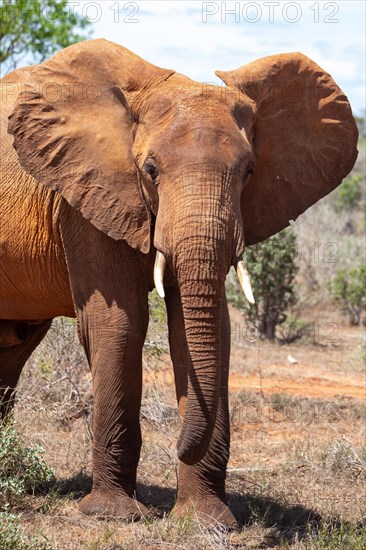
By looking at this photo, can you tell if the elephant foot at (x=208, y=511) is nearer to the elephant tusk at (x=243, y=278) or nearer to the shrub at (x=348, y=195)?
the elephant tusk at (x=243, y=278)

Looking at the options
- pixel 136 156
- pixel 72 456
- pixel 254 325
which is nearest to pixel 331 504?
pixel 72 456

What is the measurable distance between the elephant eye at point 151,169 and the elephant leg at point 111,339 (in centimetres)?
64

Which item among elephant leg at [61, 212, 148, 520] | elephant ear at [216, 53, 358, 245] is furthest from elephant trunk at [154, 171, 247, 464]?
elephant ear at [216, 53, 358, 245]

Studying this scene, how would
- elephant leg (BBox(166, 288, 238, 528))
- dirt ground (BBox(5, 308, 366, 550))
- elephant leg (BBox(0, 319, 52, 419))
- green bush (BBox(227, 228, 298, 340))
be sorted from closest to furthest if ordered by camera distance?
dirt ground (BBox(5, 308, 366, 550))
elephant leg (BBox(166, 288, 238, 528))
elephant leg (BBox(0, 319, 52, 419))
green bush (BBox(227, 228, 298, 340))

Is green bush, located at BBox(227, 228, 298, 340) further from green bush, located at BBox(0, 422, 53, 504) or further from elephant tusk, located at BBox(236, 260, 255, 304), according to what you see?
elephant tusk, located at BBox(236, 260, 255, 304)

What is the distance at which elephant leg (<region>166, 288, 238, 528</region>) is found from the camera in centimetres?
608

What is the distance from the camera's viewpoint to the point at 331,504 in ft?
21.8

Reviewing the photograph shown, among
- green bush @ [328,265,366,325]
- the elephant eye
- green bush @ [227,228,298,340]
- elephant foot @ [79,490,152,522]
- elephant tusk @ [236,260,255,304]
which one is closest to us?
elephant tusk @ [236,260,255,304]

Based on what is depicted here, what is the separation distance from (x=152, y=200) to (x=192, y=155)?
1.56 ft

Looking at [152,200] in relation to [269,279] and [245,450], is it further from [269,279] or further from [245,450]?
[269,279]

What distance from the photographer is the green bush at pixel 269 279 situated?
43.3ft

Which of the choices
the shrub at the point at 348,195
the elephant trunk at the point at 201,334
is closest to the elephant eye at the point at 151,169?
the elephant trunk at the point at 201,334

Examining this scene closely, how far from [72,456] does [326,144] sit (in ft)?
9.46

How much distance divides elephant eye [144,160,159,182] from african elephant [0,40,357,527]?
10 millimetres
